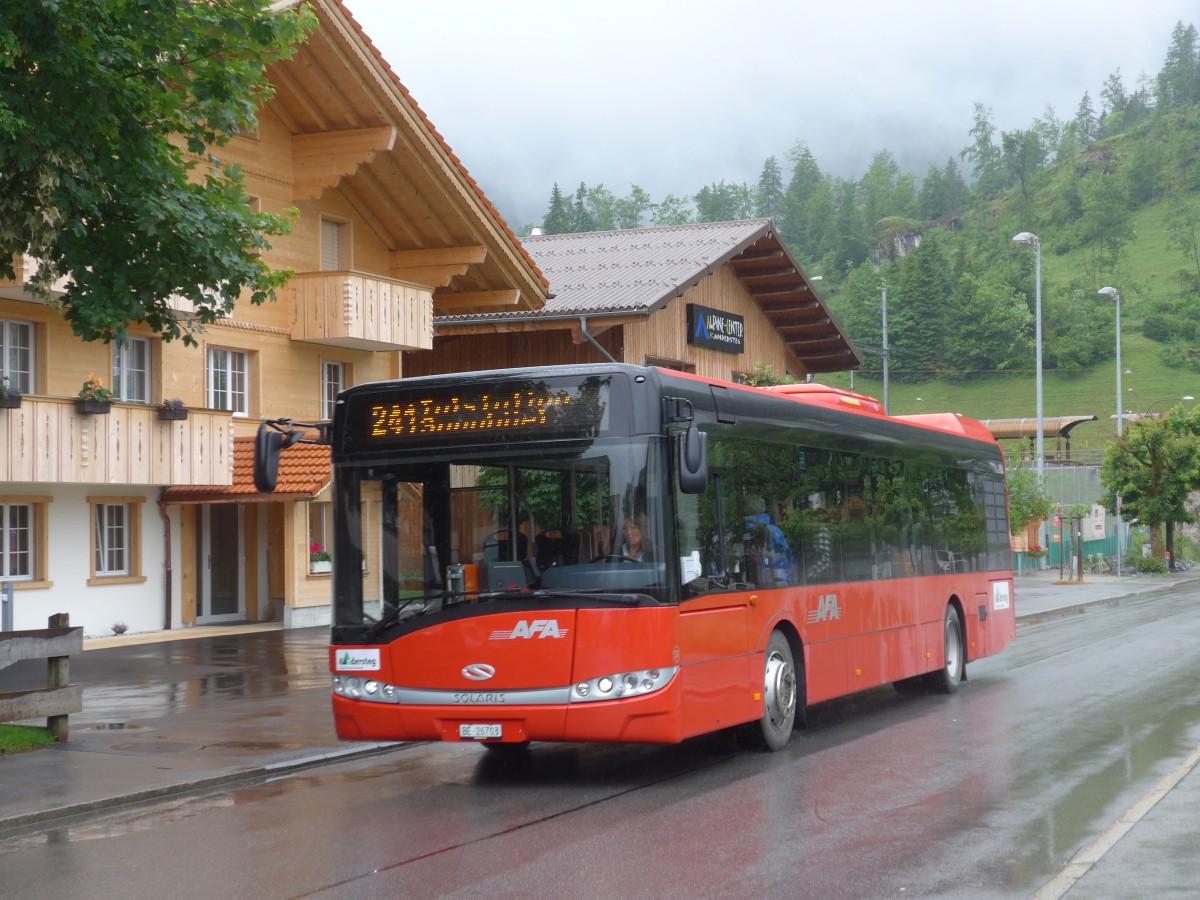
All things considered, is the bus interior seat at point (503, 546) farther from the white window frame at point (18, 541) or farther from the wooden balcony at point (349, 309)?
the wooden balcony at point (349, 309)

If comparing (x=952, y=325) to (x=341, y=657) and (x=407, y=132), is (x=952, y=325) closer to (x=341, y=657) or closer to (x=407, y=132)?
(x=407, y=132)

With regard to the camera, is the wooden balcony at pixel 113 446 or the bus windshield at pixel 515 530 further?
the wooden balcony at pixel 113 446

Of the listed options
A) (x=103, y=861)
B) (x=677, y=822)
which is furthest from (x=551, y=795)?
(x=103, y=861)

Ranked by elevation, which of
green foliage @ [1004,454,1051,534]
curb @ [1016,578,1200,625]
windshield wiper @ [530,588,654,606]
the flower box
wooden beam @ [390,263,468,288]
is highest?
wooden beam @ [390,263,468,288]

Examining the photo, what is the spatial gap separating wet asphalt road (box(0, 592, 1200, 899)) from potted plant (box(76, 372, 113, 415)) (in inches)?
438

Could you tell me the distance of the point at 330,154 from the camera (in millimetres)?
28141

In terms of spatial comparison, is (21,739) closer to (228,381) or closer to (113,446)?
(113,446)

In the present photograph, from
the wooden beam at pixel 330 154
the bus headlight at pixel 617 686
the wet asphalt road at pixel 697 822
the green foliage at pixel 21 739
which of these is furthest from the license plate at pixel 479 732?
the wooden beam at pixel 330 154

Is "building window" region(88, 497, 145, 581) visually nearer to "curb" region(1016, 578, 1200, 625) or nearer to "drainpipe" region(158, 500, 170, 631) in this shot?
"drainpipe" region(158, 500, 170, 631)

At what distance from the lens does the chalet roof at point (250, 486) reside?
26875 millimetres

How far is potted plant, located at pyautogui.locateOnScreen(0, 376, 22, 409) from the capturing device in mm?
22359

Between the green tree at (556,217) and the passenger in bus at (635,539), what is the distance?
6352 inches

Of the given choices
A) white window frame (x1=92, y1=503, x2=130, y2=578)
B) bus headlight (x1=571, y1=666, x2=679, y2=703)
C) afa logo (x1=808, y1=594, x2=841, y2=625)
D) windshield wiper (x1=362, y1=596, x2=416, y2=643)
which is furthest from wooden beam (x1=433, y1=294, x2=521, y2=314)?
bus headlight (x1=571, y1=666, x2=679, y2=703)

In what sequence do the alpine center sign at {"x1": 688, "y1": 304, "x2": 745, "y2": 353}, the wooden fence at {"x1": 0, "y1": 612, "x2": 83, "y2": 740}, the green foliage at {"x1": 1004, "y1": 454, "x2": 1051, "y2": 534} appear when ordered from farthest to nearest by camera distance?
the green foliage at {"x1": 1004, "y1": 454, "x2": 1051, "y2": 534} < the alpine center sign at {"x1": 688, "y1": 304, "x2": 745, "y2": 353} < the wooden fence at {"x1": 0, "y1": 612, "x2": 83, "y2": 740}
